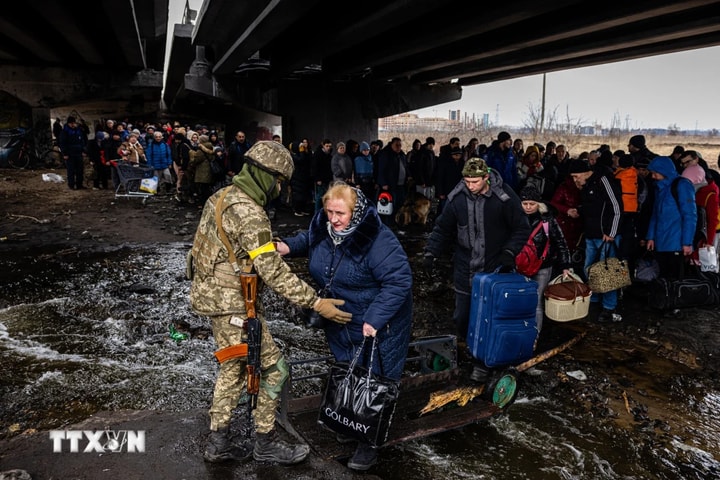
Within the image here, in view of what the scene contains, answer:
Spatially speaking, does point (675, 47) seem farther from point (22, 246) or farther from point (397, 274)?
point (22, 246)

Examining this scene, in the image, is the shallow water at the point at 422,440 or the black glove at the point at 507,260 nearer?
the shallow water at the point at 422,440

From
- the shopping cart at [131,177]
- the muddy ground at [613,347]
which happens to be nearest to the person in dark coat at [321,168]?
the muddy ground at [613,347]

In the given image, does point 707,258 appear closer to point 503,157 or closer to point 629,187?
point 629,187

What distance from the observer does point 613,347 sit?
589 cm

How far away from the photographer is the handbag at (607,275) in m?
6.40

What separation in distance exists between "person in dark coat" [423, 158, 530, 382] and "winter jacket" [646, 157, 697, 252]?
315 centimetres

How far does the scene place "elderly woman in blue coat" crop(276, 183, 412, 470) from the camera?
330 cm

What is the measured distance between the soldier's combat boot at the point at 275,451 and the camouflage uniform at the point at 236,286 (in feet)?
0.21

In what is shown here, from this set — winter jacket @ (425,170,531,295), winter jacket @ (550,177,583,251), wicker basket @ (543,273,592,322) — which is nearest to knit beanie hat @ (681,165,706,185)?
winter jacket @ (550,177,583,251)

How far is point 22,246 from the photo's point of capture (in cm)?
980

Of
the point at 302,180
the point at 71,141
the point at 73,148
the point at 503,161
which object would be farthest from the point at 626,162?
the point at 73,148

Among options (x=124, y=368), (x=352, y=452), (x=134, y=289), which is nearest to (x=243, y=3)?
(x=134, y=289)

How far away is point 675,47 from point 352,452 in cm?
1150

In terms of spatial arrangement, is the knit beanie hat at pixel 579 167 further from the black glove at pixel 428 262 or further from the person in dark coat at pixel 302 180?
the person in dark coat at pixel 302 180
